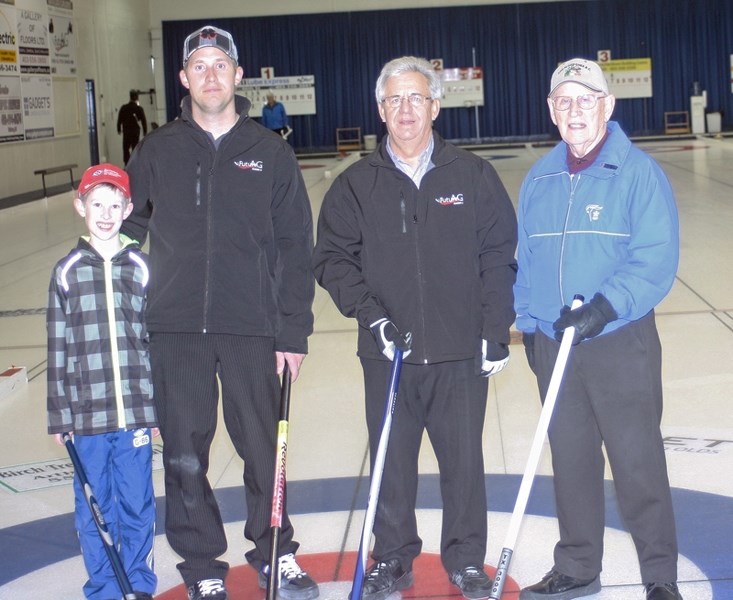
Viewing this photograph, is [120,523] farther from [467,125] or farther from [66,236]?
[467,125]

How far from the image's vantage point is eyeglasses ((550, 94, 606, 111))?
10.1 ft

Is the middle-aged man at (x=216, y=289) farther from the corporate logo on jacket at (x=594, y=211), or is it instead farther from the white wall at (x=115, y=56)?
the white wall at (x=115, y=56)

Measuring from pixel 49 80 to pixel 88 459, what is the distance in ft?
69.0

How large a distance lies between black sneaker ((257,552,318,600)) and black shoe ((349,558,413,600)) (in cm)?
18

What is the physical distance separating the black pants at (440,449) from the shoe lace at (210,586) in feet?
1.66

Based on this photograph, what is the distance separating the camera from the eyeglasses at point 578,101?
309 cm

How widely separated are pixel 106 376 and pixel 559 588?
60.7 inches

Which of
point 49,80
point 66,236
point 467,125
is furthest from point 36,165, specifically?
point 467,125

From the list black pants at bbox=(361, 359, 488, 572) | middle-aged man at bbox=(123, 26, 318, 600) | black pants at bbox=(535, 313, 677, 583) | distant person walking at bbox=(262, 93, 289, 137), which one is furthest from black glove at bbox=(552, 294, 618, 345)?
distant person walking at bbox=(262, 93, 289, 137)

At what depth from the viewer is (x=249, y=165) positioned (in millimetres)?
3357

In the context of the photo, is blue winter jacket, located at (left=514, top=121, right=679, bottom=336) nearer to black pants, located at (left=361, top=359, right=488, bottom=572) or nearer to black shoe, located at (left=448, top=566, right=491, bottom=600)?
black pants, located at (left=361, top=359, right=488, bottom=572)

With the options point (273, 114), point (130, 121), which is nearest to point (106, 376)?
point (130, 121)

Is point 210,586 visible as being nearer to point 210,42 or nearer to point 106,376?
point 106,376

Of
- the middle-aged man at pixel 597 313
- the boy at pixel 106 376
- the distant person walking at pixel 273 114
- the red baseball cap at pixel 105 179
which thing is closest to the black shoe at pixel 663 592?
the middle-aged man at pixel 597 313
